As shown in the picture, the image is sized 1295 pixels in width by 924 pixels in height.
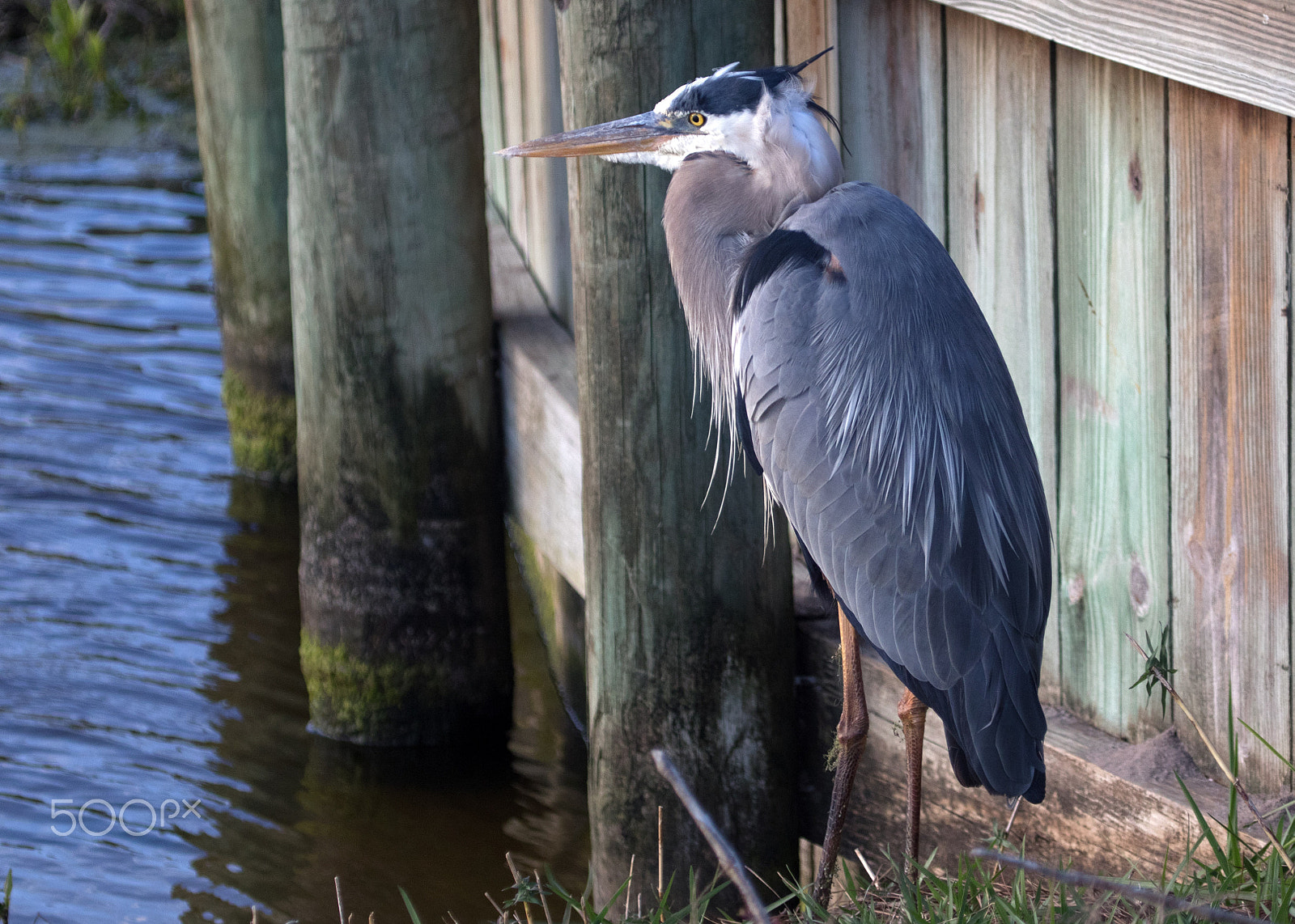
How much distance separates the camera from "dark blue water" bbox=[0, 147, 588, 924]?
3430 millimetres

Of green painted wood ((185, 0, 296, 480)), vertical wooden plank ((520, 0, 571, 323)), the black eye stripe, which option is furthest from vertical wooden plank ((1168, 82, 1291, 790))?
green painted wood ((185, 0, 296, 480))

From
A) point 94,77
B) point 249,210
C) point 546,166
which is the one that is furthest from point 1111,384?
point 94,77

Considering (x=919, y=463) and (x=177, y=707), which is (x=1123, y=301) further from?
(x=177, y=707)

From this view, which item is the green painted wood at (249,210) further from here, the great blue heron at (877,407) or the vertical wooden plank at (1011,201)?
the vertical wooden plank at (1011,201)

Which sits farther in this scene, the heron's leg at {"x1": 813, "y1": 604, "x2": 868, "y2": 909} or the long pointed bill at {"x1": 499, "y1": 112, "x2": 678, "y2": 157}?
the heron's leg at {"x1": 813, "y1": 604, "x2": 868, "y2": 909}

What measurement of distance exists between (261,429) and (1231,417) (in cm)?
391

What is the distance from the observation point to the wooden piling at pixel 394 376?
337 cm

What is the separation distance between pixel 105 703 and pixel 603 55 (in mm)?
2554

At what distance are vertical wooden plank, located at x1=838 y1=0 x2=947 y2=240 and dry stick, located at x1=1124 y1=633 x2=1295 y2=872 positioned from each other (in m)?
0.85

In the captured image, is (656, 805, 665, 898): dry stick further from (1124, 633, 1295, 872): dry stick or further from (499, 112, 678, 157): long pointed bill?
(499, 112, 678, 157): long pointed bill

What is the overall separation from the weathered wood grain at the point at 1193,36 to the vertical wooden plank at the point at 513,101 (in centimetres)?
245

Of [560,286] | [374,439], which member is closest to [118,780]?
[374,439]

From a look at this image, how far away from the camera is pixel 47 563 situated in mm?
4738

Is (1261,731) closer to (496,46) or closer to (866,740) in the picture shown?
(866,740)
